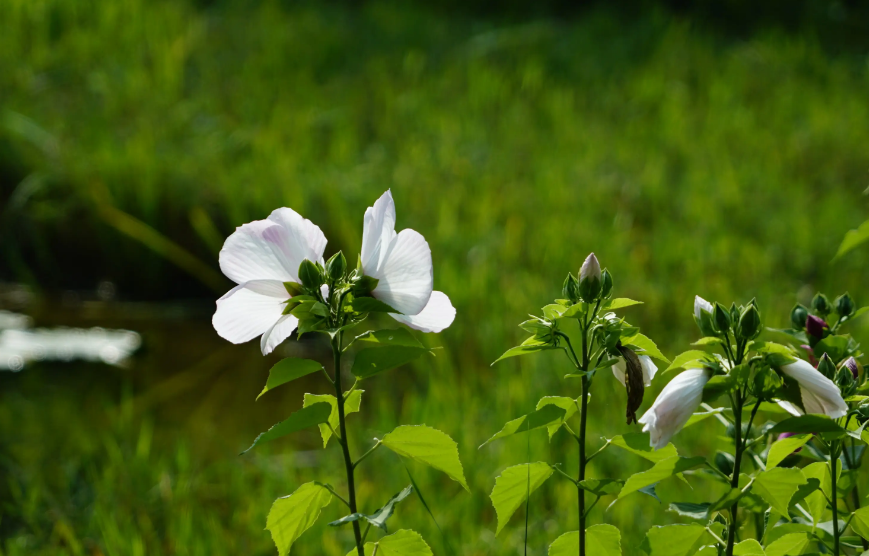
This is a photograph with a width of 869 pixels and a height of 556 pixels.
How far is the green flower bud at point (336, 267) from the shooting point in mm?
885

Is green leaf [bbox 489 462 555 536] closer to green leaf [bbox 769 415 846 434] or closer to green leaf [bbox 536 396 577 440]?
green leaf [bbox 536 396 577 440]

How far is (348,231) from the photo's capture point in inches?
130

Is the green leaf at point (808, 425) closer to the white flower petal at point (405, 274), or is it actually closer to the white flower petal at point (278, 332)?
the white flower petal at point (405, 274)

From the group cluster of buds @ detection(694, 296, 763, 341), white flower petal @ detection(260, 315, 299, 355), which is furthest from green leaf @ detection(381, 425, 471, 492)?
cluster of buds @ detection(694, 296, 763, 341)

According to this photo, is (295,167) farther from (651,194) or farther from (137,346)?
(651,194)

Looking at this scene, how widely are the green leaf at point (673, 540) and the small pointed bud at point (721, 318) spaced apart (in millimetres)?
203

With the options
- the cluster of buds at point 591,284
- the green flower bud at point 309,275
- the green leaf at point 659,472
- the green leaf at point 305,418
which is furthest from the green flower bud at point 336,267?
the green leaf at point 659,472

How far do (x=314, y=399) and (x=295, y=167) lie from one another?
285 centimetres

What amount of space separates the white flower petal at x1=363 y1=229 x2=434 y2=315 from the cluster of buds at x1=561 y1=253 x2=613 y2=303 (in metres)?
0.15

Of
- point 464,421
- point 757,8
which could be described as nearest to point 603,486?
point 464,421

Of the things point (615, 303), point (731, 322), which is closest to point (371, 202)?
point (615, 303)

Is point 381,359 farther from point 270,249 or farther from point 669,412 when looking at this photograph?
point 669,412

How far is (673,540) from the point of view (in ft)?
2.93

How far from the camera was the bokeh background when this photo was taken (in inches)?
81.0
